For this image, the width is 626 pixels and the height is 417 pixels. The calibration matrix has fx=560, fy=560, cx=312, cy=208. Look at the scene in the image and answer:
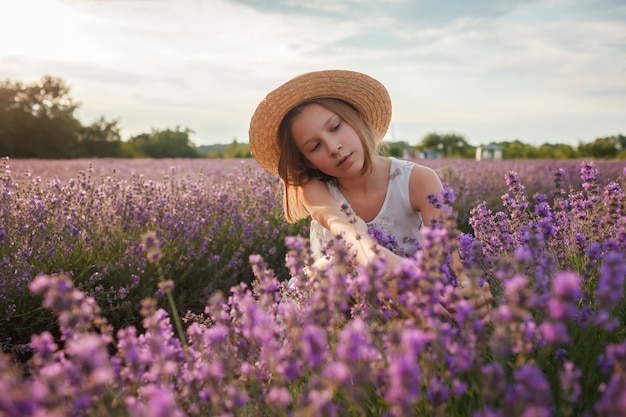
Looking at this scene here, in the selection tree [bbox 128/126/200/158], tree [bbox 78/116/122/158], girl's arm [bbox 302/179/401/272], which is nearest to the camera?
girl's arm [bbox 302/179/401/272]

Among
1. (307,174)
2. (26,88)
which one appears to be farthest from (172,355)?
(26,88)

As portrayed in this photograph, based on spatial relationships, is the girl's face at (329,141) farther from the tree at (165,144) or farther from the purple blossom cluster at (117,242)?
the tree at (165,144)

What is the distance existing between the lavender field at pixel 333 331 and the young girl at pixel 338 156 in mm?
720

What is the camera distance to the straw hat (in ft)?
10.7

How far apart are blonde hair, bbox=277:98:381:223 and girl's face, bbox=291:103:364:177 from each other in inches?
3.8

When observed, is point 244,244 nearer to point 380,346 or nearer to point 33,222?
point 33,222

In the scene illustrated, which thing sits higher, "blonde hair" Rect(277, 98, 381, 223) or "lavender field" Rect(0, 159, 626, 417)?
"blonde hair" Rect(277, 98, 381, 223)

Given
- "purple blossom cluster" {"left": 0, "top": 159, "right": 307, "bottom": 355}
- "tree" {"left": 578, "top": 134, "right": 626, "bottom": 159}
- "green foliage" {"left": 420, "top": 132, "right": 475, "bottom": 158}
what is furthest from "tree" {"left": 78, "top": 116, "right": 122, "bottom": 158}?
"purple blossom cluster" {"left": 0, "top": 159, "right": 307, "bottom": 355}

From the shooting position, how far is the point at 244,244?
4.50m

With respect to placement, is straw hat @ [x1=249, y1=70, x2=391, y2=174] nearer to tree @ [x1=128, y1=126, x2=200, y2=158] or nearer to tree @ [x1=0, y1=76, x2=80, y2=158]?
tree @ [x1=0, y1=76, x2=80, y2=158]

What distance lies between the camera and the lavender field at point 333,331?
1.04 meters

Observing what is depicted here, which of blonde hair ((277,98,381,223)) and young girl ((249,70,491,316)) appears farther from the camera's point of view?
blonde hair ((277,98,381,223))

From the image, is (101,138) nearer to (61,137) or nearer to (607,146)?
(61,137)

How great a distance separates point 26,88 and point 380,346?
153 ft
